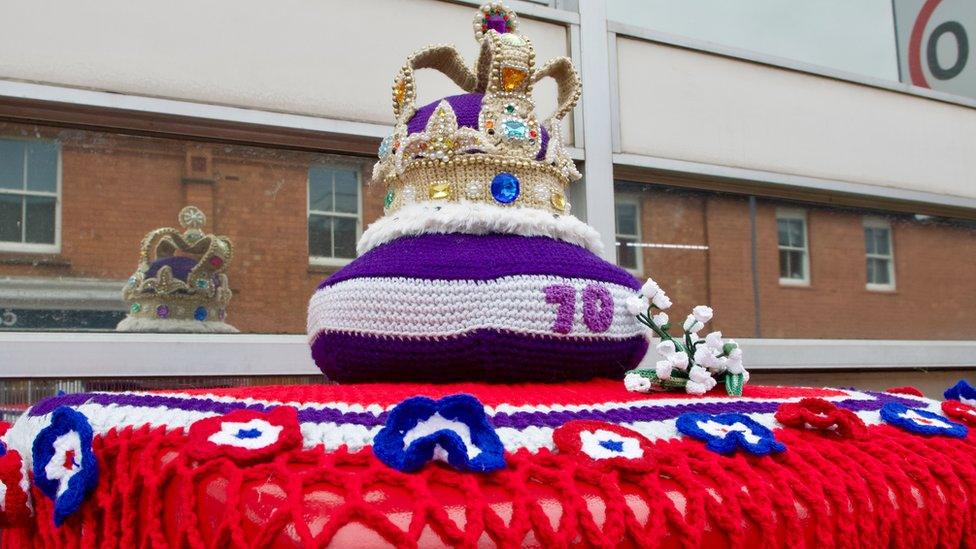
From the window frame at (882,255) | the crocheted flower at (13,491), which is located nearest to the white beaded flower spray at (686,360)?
the crocheted flower at (13,491)

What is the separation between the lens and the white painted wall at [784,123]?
6.33ft

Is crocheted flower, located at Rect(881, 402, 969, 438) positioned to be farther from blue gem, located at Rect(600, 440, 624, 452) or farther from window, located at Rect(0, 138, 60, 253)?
window, located at Rect(0, 138, 60, 253)

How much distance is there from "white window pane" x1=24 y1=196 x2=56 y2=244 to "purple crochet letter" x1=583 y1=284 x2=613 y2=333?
1.22 meters

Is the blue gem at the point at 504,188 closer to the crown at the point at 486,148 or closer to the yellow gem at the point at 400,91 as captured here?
the crown at the point at 486,148

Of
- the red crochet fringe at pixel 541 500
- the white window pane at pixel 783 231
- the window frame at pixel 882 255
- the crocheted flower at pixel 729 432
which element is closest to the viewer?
the red crochet fringe at pixel 541 500

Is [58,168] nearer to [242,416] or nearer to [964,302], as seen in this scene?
[242,416]

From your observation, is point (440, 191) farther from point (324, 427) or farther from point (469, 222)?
point (324, 427)

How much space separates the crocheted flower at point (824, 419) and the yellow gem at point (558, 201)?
1.10 feet

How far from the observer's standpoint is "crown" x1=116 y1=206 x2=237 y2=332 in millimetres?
1354

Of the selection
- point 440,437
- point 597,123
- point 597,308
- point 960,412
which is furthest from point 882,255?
point 440,437

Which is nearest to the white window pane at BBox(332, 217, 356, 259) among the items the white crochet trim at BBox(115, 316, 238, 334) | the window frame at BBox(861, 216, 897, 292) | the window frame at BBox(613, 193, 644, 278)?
the white crochet trim at BBox(115, 316, 238, 334)

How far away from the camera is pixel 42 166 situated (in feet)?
4.72

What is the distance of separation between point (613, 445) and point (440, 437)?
0.36 ft

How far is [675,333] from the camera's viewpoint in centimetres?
198
